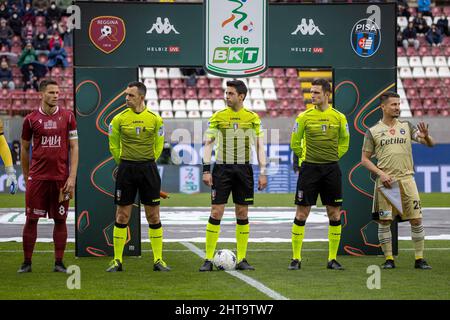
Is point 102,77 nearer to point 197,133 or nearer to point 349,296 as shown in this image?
point 349,296

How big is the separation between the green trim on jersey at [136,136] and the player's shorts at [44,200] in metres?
0.90

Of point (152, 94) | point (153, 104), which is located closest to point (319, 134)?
point (153, 104)

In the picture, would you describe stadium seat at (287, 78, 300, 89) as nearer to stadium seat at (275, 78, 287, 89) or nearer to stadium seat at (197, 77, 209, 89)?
stadium seat at (275, 78, 287, 89)

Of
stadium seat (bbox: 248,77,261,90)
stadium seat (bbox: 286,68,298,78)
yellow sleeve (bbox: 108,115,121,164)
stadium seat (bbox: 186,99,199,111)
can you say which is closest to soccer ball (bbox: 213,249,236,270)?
yellow sleeve (bbox: 108,115,121,164)

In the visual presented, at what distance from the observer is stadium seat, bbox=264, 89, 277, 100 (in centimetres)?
3556

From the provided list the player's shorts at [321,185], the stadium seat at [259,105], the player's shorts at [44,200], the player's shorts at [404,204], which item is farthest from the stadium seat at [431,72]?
the player's shorts at [44,200]

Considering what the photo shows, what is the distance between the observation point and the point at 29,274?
11125 millimetres

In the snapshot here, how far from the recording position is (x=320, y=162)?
39.3ft

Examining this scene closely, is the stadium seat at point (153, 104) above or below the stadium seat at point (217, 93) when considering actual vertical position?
below

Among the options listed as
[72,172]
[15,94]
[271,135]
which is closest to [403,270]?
[72,172]

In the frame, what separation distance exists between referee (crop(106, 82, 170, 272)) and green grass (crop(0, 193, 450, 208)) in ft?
44.8

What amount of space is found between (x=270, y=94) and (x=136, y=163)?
24336 mm

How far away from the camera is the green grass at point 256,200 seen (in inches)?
1011

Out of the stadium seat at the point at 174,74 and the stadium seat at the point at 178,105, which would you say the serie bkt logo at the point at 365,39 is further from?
the stadium seat at the point at 174,74
